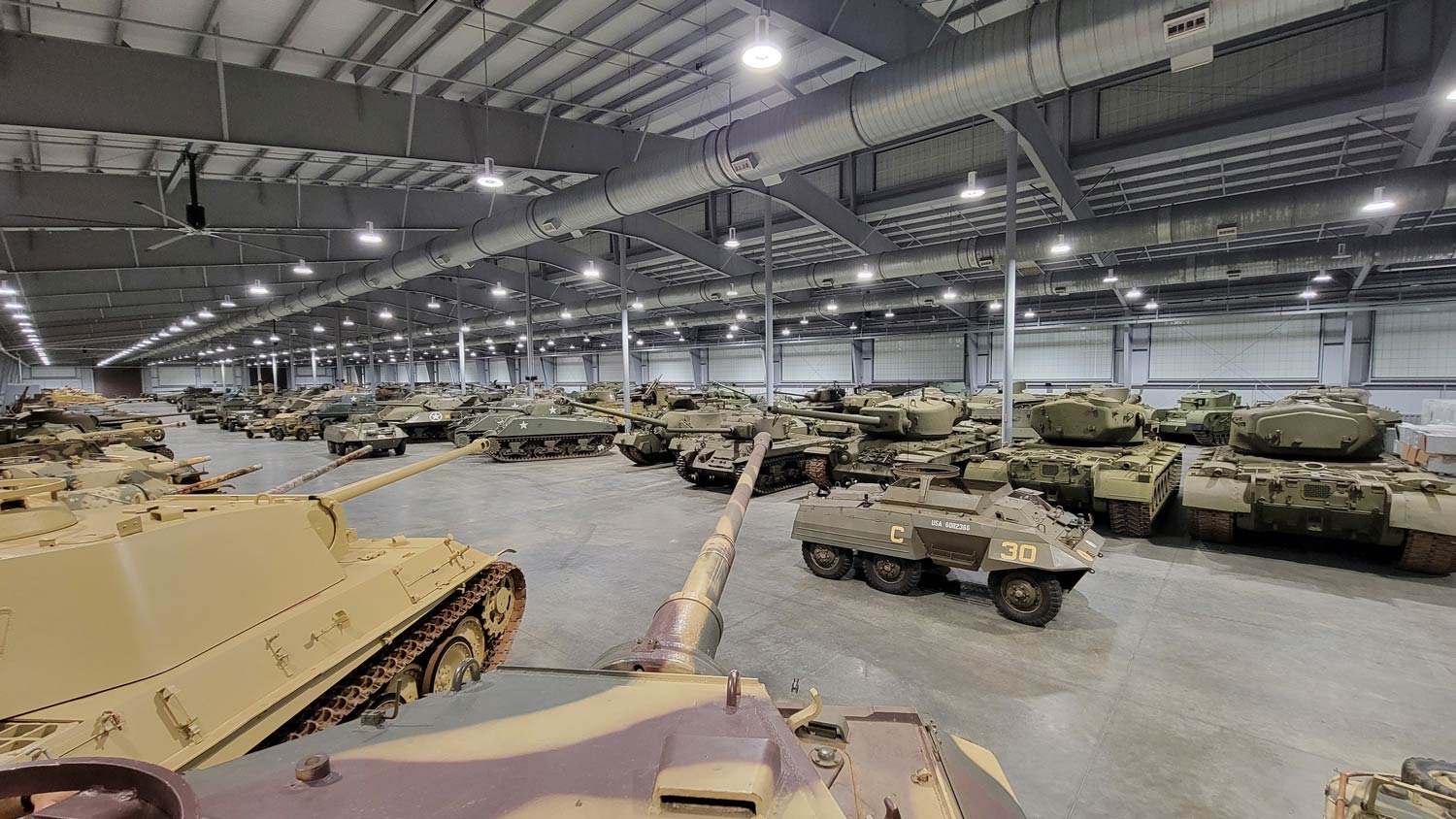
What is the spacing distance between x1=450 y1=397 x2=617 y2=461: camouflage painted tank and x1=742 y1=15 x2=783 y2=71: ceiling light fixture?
12923 mm

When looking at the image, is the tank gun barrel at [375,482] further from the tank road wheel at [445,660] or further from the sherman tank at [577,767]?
the sherman tank at [577,767]

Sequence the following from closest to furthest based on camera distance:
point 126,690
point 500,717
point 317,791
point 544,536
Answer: point 317,791, point 500,717, point 126,690, point 544,536

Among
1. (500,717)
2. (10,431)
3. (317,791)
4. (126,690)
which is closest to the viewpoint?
(317,791)

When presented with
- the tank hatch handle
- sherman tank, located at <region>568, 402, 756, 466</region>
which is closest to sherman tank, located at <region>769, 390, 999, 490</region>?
sherman tank, located at <region>568, 402, 756, 466</region>

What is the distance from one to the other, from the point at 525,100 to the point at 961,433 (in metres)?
10.7

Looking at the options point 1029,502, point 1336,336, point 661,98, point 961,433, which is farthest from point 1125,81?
point 1336,336

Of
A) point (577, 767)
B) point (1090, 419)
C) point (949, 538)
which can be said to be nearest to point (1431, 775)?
point (577, 767)

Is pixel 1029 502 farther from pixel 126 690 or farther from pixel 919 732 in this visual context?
pixel 126 690

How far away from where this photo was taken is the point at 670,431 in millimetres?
14945

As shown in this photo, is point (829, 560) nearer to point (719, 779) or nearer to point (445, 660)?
point (445, 660)

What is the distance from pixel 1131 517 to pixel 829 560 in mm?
4717

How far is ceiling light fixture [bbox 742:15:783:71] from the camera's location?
612cm

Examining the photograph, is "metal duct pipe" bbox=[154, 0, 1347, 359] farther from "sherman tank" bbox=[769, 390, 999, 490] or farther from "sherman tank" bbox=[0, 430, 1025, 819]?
"sherman tank" bbox=[0, 430, 1025, 819]

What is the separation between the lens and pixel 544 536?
9188 millimetres
